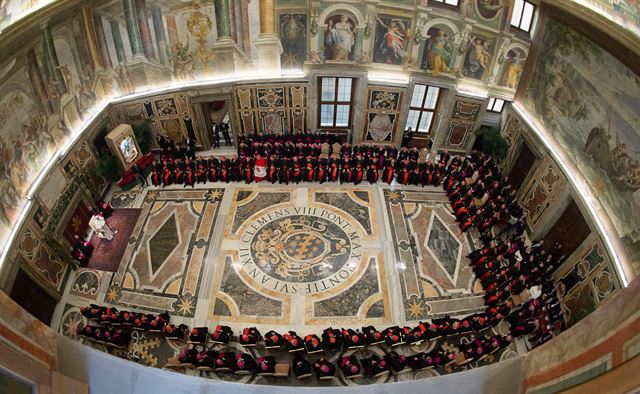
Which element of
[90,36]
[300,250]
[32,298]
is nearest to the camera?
[32,298]

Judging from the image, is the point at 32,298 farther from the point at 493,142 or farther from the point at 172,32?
the point at 493,142

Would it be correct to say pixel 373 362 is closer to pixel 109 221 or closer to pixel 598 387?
pixel 598 387

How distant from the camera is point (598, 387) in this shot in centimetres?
504

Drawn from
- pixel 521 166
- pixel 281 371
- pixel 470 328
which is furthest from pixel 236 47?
pixel 470 328

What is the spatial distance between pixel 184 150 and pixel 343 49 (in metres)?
7.39

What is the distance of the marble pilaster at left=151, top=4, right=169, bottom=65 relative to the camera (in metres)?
14.5

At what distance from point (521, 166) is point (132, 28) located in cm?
1446

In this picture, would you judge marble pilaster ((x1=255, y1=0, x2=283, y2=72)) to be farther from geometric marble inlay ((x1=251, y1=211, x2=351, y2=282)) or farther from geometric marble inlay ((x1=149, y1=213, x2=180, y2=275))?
geometric marble inlay ((x1=149, y1=213, x2=180, y2=275))

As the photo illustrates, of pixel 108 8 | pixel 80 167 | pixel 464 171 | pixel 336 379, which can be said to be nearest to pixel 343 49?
pixel 464 171

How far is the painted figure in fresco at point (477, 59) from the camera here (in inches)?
601

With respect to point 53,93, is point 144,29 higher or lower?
higher

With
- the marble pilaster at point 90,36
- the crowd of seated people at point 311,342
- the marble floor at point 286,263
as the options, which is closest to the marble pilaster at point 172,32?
the marble pilaster at point 90,36

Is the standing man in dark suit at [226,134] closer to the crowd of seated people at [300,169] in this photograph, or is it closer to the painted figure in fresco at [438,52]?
the crowd of seated people at [300,169]

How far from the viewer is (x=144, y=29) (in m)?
14.8
